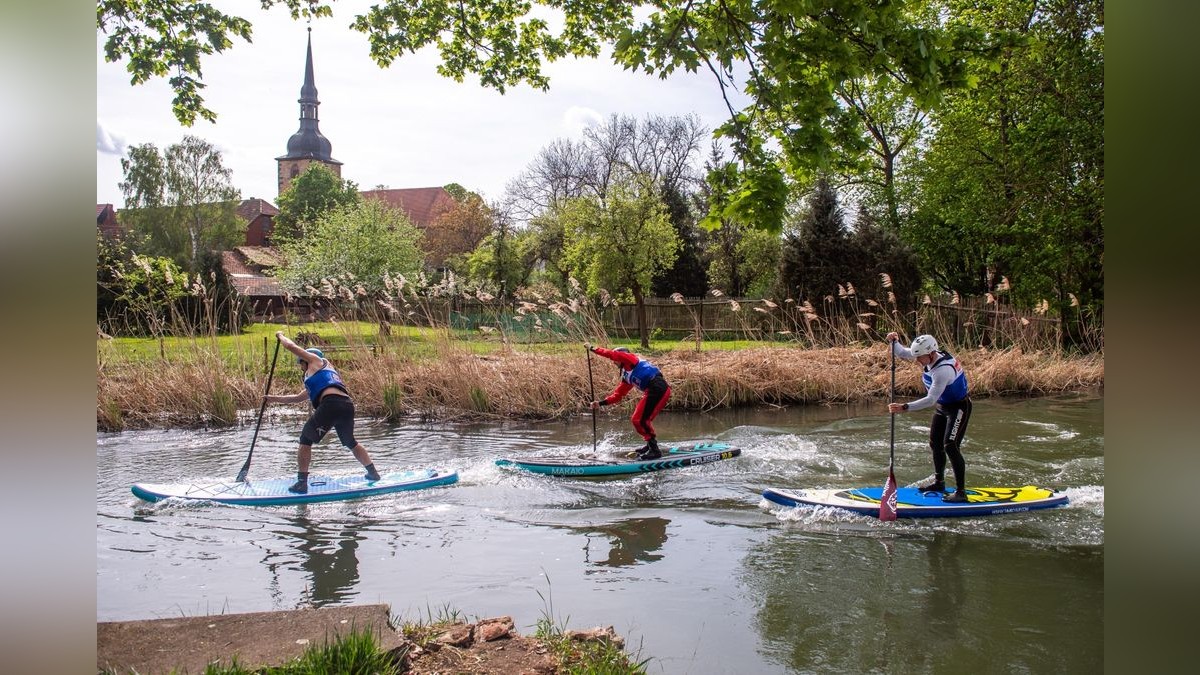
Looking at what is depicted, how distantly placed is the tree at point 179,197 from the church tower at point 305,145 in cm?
3214

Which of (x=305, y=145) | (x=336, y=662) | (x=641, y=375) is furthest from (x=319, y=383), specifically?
(x=305, y=145)

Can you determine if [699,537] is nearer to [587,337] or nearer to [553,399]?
[553,399]

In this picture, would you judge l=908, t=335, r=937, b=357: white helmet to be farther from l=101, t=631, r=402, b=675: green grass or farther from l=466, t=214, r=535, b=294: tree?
l=466, t=214, r=535, b=294: tree

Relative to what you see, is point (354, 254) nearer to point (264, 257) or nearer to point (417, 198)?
point (264, 257)

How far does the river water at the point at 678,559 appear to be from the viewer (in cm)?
552

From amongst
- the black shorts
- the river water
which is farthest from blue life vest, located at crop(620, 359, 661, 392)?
the black shorts

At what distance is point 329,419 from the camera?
9367 mm

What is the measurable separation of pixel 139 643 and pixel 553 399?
38.3ft

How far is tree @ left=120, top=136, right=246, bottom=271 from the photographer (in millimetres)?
49875

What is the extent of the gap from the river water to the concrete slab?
1247 mm

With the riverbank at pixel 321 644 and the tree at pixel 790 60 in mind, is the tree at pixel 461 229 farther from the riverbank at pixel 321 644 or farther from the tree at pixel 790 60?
the riverbank at pixel 321 644

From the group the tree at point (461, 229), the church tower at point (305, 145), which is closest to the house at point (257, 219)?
the church tower at point (305, 145)
